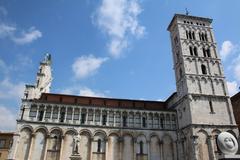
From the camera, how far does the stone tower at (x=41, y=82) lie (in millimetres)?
36219

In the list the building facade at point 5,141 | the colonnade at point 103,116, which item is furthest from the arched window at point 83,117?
the building facade at point 5,141

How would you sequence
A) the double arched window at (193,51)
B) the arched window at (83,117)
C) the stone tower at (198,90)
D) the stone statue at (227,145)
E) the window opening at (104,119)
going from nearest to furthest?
the stone statue at (227,145)
the stone tower at (198,90)
the arched window at (83,117)
the window opening at (104,119)
the double arched window at (193,51)

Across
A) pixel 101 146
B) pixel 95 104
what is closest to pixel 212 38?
pixel 95 104

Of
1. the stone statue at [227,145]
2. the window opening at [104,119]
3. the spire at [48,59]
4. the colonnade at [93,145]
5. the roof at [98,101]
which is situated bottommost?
the stone statue at [227,145]

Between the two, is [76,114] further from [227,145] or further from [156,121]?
[227,145]

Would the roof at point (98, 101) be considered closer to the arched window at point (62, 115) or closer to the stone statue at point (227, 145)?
the arched window at point (62, 115)

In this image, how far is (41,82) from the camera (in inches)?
1556

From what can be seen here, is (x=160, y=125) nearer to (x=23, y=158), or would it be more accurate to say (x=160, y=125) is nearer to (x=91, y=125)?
(x=91, y=125)

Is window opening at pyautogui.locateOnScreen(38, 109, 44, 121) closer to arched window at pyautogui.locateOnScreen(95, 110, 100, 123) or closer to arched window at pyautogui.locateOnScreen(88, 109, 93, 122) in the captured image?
arched window at pyautogui.locateOnScreen(88, 109, 93, 122)

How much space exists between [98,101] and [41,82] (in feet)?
35.9

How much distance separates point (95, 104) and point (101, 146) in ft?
23.5

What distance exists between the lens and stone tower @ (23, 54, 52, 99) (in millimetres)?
36219

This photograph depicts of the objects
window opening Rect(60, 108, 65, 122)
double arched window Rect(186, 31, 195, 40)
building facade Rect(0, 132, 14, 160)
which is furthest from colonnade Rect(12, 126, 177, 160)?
double arched window Rect(186, 31, 195, 40)

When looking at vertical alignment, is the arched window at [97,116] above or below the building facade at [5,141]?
above
